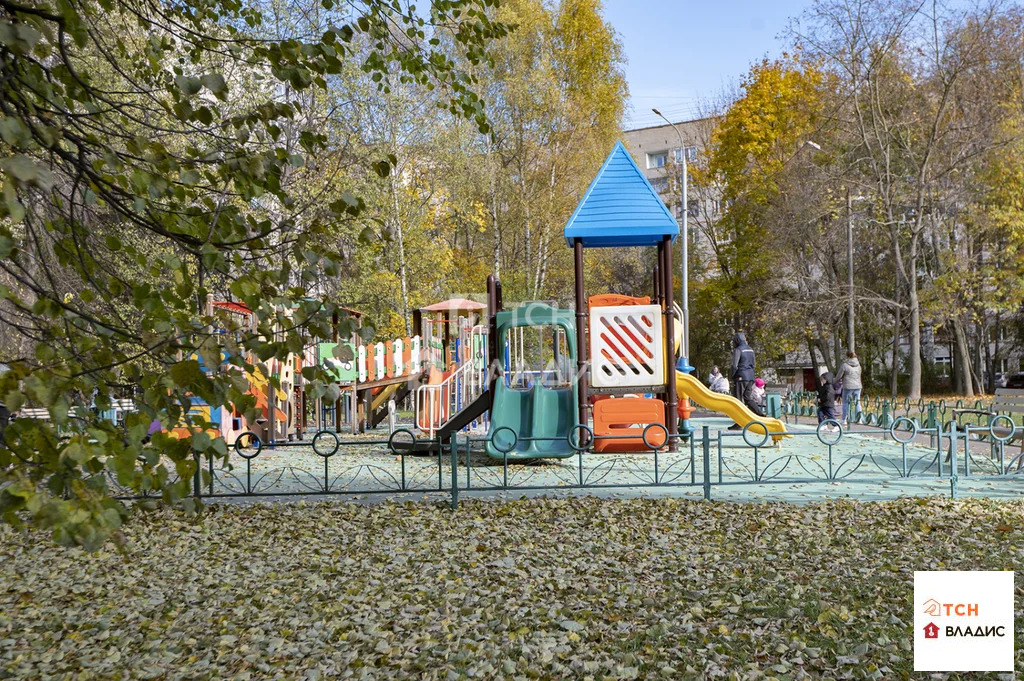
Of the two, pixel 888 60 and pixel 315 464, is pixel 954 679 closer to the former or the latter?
pixel 315 464

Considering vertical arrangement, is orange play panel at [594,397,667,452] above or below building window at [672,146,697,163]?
below

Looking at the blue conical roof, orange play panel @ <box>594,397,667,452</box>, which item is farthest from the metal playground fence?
the blue conical roof

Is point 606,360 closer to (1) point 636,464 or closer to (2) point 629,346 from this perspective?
(2) point 629,346

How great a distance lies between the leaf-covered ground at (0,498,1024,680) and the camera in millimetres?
4473

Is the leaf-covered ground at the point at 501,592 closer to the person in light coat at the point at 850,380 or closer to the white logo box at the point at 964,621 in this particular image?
the white logo box at the point at 964,621

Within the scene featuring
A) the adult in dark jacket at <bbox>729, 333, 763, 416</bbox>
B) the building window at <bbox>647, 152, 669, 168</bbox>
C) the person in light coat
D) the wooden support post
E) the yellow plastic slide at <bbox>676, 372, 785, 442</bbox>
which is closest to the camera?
the wooden support post


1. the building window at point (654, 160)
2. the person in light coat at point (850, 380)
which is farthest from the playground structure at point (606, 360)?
the building window at point (654, 160)

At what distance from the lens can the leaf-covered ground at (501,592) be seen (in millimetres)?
4473

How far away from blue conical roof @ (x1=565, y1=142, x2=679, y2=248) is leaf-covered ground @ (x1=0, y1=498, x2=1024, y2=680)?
228 inches

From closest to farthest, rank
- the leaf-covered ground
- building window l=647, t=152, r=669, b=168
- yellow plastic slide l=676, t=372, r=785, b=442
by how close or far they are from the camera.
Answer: the leaf-covered ground < yellow plastic slide l=676, t=372, r=785, b=442 < building window l=647, t=152, r=669, b=168

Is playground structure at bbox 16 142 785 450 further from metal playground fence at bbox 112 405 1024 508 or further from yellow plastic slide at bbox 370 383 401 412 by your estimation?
yellow plastic slide at bbox 370 383 401 412

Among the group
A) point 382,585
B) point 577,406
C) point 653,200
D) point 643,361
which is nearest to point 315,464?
point 577,406

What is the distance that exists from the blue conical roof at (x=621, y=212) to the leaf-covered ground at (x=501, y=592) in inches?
228

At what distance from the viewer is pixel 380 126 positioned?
24.0 metres
